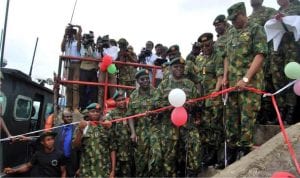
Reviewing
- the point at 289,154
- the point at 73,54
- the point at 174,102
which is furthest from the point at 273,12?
the point at 73,54

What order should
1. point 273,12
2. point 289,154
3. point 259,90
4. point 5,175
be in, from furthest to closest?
point 5,175 → point 273,12 → point 259,90 → point 289,154

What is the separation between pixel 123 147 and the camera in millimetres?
5699

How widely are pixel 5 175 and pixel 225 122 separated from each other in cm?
333

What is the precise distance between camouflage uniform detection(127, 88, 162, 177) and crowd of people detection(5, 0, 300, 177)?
0.04 ft

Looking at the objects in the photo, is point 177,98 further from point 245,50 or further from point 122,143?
point 122,143

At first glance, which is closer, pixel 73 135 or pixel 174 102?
pixel 174 102

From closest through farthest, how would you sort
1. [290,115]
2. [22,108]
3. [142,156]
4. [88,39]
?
[290,115] → [142,156] → [22,108] → [88,39]

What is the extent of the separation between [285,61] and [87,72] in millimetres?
3967

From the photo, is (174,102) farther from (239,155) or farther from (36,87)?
(36,87)

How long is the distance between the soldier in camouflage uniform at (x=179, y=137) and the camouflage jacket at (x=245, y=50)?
658 millimetres

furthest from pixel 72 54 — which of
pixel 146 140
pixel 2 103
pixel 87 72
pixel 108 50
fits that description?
pixel 146 140

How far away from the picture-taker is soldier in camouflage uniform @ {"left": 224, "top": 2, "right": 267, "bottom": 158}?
4594 mm

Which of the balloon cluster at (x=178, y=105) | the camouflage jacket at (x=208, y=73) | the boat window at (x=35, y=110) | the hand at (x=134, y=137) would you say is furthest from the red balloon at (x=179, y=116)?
the boat window at (x=35, y=110)

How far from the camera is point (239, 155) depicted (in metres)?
4.81
